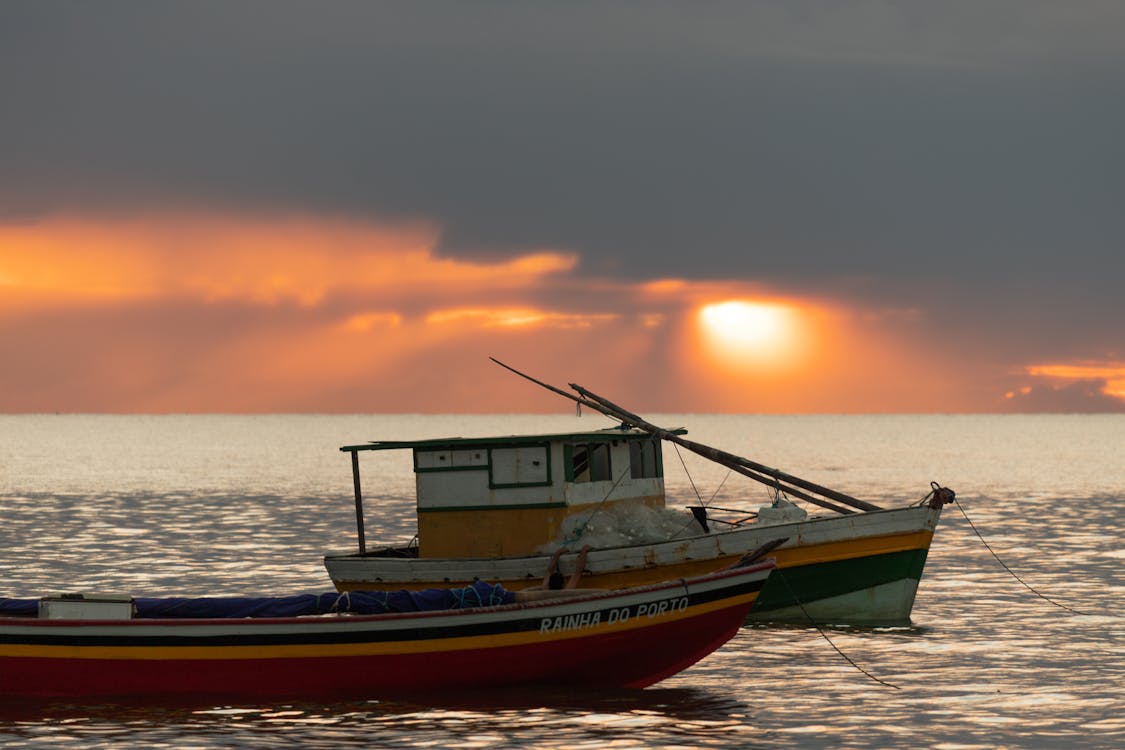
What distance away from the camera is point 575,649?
23.0m

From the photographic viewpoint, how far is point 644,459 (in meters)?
31.7

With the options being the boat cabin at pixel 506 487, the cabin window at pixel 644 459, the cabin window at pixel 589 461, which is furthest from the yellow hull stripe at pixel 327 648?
the cabin window at pixel 644 459

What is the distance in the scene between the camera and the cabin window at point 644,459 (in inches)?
1233

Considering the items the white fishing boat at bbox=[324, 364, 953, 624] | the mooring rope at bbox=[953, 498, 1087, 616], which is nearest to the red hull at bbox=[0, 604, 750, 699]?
the white fishing boat at bbox=[324, 364, 953, 624]

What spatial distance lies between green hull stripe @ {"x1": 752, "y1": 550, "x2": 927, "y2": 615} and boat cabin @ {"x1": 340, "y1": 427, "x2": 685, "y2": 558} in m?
3.82

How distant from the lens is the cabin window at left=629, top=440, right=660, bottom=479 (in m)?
31.3

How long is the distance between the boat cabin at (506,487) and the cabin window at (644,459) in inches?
26.0

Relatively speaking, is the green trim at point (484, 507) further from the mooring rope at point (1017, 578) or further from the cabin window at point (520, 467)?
the mooring rope at point (1017, 578)

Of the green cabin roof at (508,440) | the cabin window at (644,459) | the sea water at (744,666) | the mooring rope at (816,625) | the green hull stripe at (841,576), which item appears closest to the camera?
the sea water at (744,666)

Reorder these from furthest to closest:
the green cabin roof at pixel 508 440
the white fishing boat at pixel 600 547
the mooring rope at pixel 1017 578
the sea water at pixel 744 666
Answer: the mooring rope at pixel 1017 578 → the green cabin roof at pixel 508 440 → the white fishing boat at pixel 600 547 → the sea water at pixel 744 666

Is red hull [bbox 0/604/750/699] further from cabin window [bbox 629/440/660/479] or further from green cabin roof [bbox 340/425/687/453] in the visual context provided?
cabin window [bbox 629/440/660/479]

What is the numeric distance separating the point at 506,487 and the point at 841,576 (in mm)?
7200

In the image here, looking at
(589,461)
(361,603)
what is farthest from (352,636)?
(589,461)

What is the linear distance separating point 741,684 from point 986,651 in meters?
6.39
